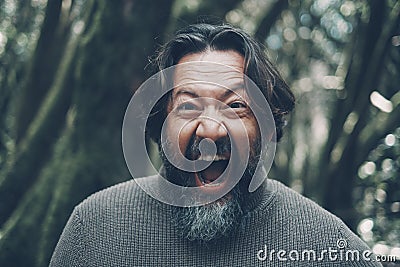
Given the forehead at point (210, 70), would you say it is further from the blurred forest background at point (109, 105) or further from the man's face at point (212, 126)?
the blurred forest background at point (109, 105)

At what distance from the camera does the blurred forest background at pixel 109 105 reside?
3123 millimetres

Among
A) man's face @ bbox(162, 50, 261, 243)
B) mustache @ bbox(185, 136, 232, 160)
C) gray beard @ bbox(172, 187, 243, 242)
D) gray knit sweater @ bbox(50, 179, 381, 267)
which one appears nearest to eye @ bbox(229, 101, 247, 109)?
Result: man's face @ bbox(162, 50, 261, 243)

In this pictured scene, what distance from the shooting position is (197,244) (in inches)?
87.8

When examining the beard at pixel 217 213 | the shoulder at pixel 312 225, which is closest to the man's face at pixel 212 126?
the beard at pixel 217 213

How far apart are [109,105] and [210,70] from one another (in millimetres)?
1138

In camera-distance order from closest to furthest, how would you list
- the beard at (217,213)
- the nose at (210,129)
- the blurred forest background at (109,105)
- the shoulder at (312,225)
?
the nose at (210,129) < the beard at (217,213) < the shoulder at (312,225) < the blurred forest background at (109,105)

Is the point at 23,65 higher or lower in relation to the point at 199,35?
lower

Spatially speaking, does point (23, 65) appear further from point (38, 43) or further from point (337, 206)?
point (337, 206)

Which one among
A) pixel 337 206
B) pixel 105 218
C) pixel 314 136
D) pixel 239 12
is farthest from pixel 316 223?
pixel 314 136

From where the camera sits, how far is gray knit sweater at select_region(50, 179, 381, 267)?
87.4 inches

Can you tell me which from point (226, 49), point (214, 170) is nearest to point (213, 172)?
point (214, 170)

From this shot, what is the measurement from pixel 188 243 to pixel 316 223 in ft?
1.71

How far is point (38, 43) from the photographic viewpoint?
375cm

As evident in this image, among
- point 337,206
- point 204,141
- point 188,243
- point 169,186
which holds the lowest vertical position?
point 337,206
